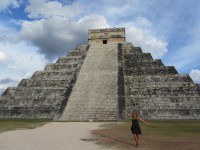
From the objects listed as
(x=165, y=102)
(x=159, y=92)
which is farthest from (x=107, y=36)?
(x=165, y=102)

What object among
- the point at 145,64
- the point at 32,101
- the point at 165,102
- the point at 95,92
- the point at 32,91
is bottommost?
the point at 165,102

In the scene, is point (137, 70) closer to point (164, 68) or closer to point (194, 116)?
point (164, 68)

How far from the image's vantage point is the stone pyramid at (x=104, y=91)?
17750 mm

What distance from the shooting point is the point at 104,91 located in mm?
19641

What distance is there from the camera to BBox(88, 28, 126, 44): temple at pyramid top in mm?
31141

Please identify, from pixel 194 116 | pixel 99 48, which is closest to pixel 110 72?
pixel 99 48

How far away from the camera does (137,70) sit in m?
22.5

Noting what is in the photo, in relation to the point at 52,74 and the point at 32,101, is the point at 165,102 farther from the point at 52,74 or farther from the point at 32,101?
the point at 52,74

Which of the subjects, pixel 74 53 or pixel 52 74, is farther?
pixel 74 53

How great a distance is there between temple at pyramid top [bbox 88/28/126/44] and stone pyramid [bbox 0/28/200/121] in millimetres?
5399

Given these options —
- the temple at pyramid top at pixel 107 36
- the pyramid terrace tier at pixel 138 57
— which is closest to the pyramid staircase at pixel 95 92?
the pyramid terrace tier at pixel 138 57

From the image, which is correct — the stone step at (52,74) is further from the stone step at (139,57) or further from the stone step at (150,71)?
the stone step at (139,57)

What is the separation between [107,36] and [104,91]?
12897 mm

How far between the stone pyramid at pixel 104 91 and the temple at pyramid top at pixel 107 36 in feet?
17.7
